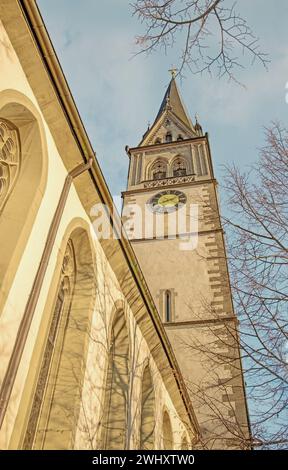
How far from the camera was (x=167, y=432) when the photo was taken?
9.66 metres

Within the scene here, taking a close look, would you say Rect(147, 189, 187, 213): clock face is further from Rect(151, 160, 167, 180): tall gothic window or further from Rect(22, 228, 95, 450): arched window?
Rect(22, 228, 95, 450): arched window

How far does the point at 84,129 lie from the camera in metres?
6.14

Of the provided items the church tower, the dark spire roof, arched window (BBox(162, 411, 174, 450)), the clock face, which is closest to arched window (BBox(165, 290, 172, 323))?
the church tower

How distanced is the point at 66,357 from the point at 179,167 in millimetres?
20724

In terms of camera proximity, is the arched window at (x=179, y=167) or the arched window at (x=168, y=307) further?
the arched window at (x=179, y=167)

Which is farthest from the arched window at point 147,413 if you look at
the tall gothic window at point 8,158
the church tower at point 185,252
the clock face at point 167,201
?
the clock face at point 167,201

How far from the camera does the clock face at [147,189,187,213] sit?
2042cm

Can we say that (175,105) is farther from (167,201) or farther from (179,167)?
(167,201)

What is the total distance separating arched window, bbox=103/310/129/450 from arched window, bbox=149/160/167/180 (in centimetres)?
1718

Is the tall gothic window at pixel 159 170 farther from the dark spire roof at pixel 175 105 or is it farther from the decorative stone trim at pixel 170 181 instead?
the dark spire roof at pixel 175 105

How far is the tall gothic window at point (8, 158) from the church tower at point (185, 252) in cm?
561

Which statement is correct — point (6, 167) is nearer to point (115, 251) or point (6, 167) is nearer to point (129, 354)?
point (115, 251)

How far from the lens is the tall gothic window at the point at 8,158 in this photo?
471 centimetres

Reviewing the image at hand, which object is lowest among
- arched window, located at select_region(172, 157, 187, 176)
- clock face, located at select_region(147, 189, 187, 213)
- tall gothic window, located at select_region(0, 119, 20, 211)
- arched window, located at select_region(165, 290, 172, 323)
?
tall gothic window, located at select_region(0, 119, 20, 211)
